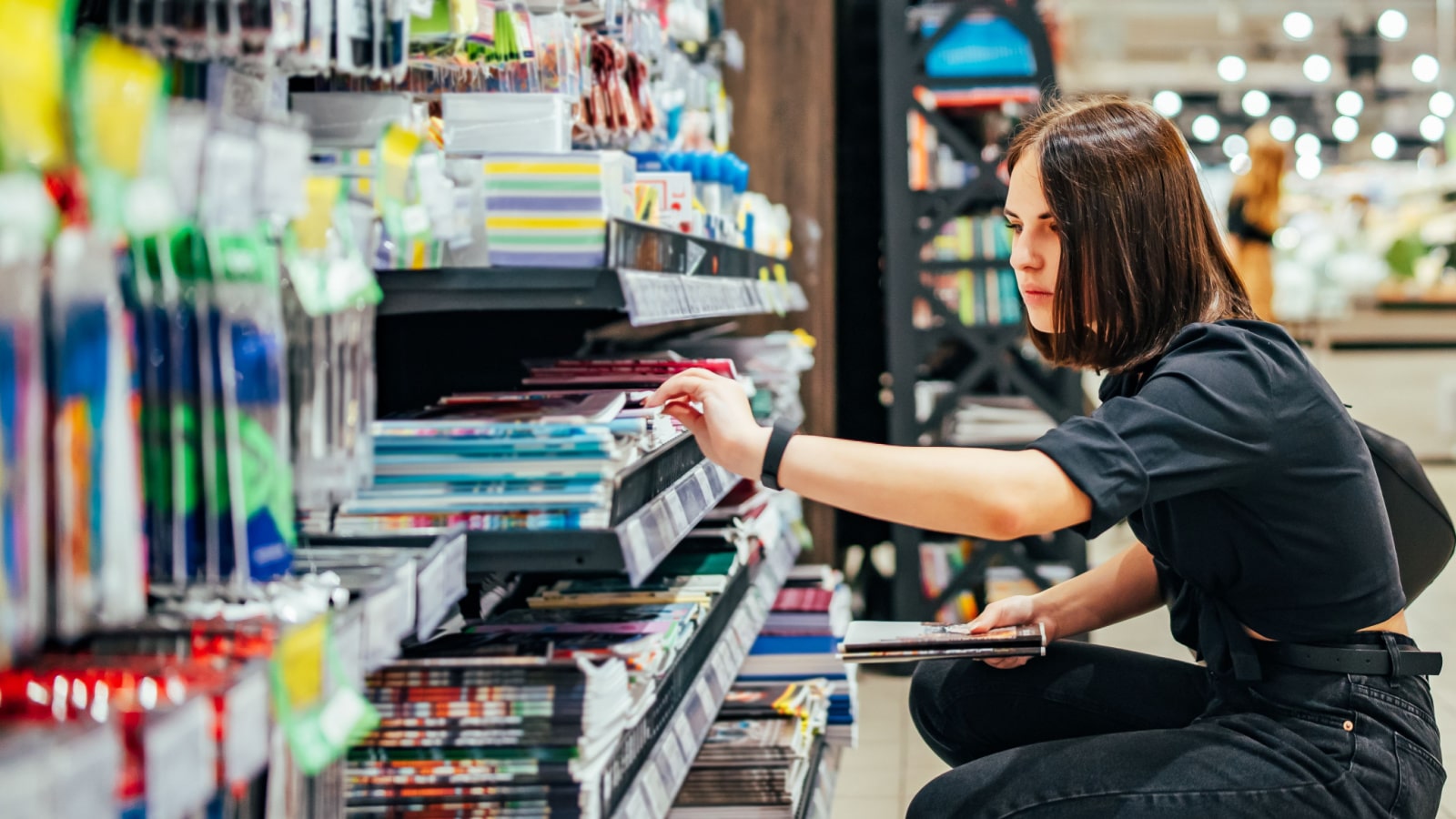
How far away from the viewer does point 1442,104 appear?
60.4ft

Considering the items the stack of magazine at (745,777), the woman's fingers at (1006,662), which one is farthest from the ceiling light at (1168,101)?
the woman's fingers at (1006,662)

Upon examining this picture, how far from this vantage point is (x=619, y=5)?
2309mm

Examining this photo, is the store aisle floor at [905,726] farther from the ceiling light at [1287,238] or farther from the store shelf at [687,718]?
the ceiling light at [1287,238]

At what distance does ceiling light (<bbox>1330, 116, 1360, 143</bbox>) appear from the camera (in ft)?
60.6

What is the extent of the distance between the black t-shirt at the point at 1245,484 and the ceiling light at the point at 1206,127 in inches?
718

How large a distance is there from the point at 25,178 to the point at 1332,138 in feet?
66.7

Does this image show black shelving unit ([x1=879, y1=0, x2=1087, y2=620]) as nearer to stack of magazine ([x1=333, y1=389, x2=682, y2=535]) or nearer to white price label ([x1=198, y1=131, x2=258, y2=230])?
stack of magazine ([x1=333, y1=389, x2=682, y2=535])

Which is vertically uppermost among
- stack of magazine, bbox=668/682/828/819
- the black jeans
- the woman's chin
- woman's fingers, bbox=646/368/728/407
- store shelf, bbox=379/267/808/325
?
store shelf, bbox=379/267/808/325

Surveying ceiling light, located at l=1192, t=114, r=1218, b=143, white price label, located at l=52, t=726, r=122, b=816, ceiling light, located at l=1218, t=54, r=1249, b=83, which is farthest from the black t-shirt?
ceiling light, located at l=1192, t=114, r=1218, b=143

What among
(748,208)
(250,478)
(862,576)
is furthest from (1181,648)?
(250,478)

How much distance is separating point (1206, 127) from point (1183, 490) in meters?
18.5

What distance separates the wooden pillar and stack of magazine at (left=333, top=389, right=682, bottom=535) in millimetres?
2657

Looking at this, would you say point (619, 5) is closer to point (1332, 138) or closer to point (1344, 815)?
point (1344, 815)

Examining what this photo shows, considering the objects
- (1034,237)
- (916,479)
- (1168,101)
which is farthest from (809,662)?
(1168,101)
